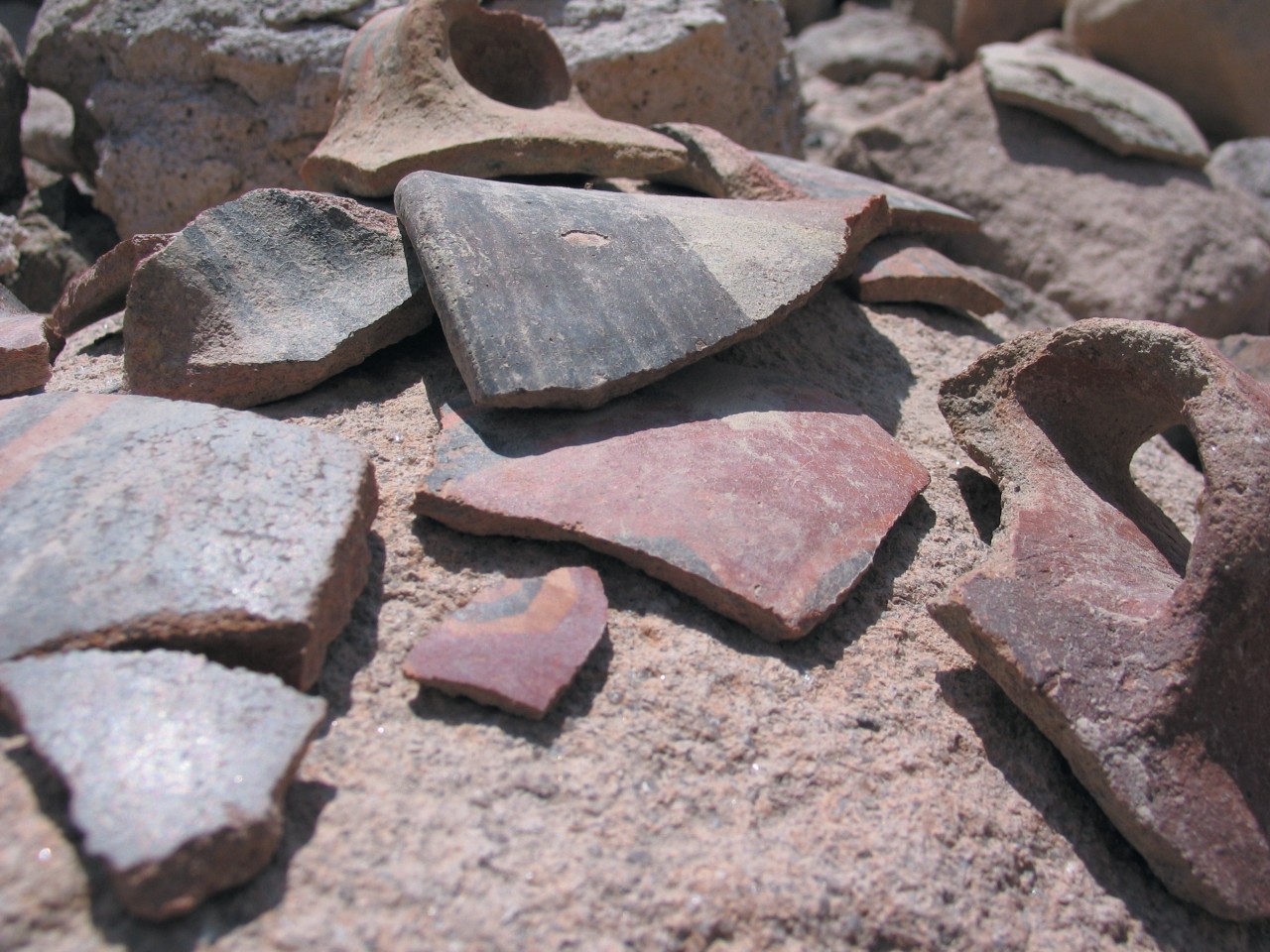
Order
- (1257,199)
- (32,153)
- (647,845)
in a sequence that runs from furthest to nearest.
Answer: (1257,199) → (32,153) → (647,845)

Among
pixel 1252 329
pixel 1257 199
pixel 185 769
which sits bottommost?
pixel 1252 329

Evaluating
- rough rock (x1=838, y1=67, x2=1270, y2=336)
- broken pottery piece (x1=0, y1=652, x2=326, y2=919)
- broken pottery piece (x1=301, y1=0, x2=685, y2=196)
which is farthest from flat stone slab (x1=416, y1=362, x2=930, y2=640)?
rough rock (x1=838, y1=67, x2=1270, y2=336)

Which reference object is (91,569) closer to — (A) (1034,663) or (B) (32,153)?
(A) (1034,663)

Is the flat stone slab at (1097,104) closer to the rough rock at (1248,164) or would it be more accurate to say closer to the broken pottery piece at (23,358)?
the rough rock at (1248,164)

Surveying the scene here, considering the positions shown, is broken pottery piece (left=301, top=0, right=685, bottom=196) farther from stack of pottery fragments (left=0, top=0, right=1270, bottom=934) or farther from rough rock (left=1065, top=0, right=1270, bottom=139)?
rough rock (left=1065, top=0, right=1270, bottom=139)

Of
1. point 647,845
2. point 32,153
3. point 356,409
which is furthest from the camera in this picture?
point 32,153

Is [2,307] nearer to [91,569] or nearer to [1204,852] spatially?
[91,569]

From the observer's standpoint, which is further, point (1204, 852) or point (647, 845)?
point (1204, 852)

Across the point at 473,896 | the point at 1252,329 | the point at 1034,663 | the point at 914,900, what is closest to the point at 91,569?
the point at 473,896

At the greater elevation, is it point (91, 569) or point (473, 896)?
point (91, 569)
